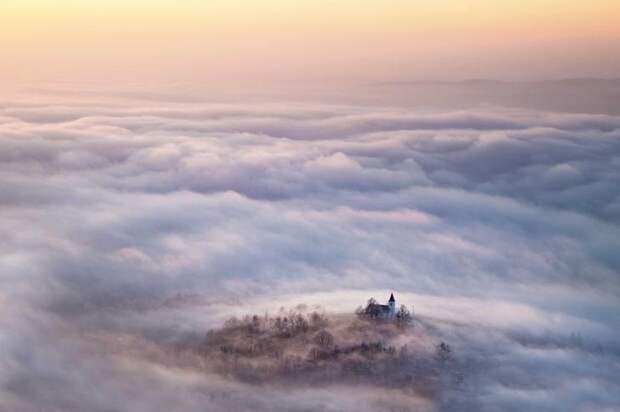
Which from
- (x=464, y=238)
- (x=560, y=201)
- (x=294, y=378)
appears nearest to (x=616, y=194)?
(x=560, y=201)

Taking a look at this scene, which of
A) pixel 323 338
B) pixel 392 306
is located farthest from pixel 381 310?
pixel 323 338

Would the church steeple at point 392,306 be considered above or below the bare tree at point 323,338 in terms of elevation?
above

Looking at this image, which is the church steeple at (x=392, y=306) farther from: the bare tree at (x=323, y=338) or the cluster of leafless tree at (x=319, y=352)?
the bare tree at (x=323, y=338)

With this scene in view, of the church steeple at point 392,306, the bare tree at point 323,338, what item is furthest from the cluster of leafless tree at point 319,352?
the church steeple at point 392,306

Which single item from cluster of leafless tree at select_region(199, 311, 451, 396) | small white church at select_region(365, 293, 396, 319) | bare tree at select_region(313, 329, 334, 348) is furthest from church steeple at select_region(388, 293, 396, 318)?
bare tree at select_region(313, 329, 334, 348)

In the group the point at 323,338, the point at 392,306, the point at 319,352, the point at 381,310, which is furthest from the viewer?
the point at 392,306

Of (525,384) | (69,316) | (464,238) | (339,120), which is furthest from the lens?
(339,120)

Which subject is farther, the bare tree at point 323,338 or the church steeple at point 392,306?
the church steeple at point 392,306

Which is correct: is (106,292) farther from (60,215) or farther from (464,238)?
(464,238)

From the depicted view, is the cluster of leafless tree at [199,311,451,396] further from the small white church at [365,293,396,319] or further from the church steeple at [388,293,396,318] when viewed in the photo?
the church steeple at [388,293,396,318]

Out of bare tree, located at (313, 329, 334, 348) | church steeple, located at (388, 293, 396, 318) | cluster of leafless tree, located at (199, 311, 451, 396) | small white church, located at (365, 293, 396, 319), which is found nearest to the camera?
cluster of leafless tree, located at (199, 311, 451, 396)

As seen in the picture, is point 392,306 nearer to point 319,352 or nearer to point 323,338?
point 323,338
